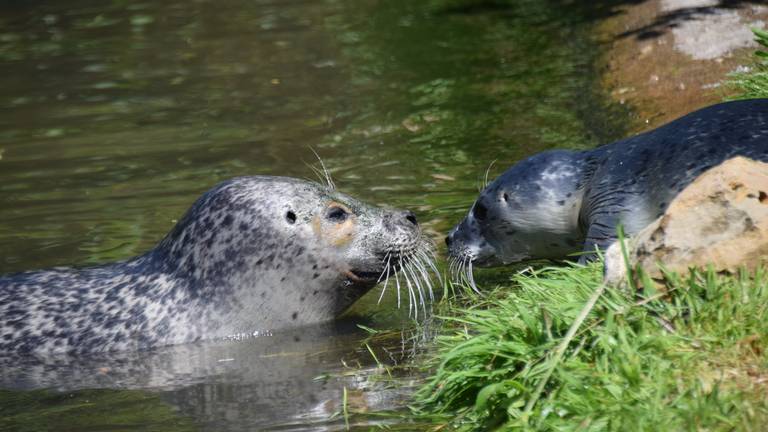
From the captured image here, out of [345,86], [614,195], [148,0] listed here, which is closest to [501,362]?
[614,195]

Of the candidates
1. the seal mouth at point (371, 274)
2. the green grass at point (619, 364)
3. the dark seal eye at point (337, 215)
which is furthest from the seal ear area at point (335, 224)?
the green grass at point (619, 364)

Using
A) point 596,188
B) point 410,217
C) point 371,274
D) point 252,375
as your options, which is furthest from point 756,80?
point 252,375

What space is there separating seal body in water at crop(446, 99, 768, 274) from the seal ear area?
787mm

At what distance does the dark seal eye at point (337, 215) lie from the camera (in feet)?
22.9

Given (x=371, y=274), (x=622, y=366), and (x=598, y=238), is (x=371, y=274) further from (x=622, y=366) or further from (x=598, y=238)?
(x=622, y=366)

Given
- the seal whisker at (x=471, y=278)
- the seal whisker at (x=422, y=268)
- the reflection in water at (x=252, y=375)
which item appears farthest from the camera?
the seal whisker at (x=471, y=278)

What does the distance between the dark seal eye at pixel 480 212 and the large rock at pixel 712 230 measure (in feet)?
8.07

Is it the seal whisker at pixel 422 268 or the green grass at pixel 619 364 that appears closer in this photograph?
the green grass at pixel 619 364

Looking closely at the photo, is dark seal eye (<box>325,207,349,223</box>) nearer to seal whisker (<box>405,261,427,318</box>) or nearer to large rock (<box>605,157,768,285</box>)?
seal whisker (<box>405,261,427,318</box>)

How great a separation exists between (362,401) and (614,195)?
197 centimetres

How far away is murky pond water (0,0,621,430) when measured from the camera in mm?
6113

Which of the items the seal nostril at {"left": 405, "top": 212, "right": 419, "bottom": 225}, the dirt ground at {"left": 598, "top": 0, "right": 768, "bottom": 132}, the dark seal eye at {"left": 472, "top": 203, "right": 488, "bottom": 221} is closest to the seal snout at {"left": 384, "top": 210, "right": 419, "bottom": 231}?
the seal nostril at {"left": 405, "top": 212, "right": 419, "bottom": 225}

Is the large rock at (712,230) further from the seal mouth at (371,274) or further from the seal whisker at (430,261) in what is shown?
the seal mouth at (371,274)

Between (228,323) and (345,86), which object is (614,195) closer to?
(228,323)
